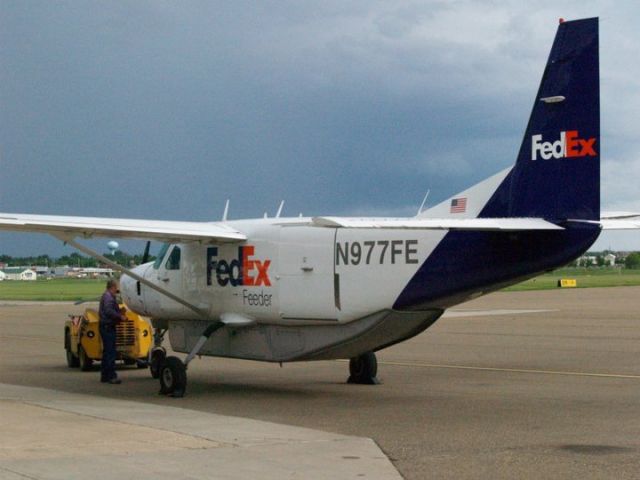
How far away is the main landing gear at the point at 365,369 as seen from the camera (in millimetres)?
17531

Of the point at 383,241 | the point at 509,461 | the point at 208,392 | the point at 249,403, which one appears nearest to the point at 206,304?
the point at 208,392

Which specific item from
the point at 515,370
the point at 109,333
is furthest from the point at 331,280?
the point at 515,370

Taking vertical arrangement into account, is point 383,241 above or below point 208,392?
above

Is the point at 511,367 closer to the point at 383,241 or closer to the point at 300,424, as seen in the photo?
the point at 383,241

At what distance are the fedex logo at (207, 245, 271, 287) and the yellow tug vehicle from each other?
174 inches

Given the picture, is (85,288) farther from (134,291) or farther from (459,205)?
(459,205)

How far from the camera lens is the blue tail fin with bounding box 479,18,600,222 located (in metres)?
13.5

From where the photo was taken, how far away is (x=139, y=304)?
740 inches

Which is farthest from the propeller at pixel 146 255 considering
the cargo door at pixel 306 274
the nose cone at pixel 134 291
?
the cargo door at pixel 306 274

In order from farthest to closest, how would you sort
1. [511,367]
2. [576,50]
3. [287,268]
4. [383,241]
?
[511,367]
[287,268]
[383,241]
[576,50]

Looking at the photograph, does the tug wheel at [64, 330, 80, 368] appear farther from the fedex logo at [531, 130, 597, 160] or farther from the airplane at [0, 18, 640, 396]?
the fedex logo at [531, 130, 597, 160]

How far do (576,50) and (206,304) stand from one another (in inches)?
287

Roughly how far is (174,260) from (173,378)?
264 cm

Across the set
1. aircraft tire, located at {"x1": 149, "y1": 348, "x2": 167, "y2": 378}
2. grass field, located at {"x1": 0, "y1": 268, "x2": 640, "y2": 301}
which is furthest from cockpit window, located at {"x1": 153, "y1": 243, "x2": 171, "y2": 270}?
grass field, located at {"x1": 0, "y1": 268, "x2": 640, "y2": 301}
